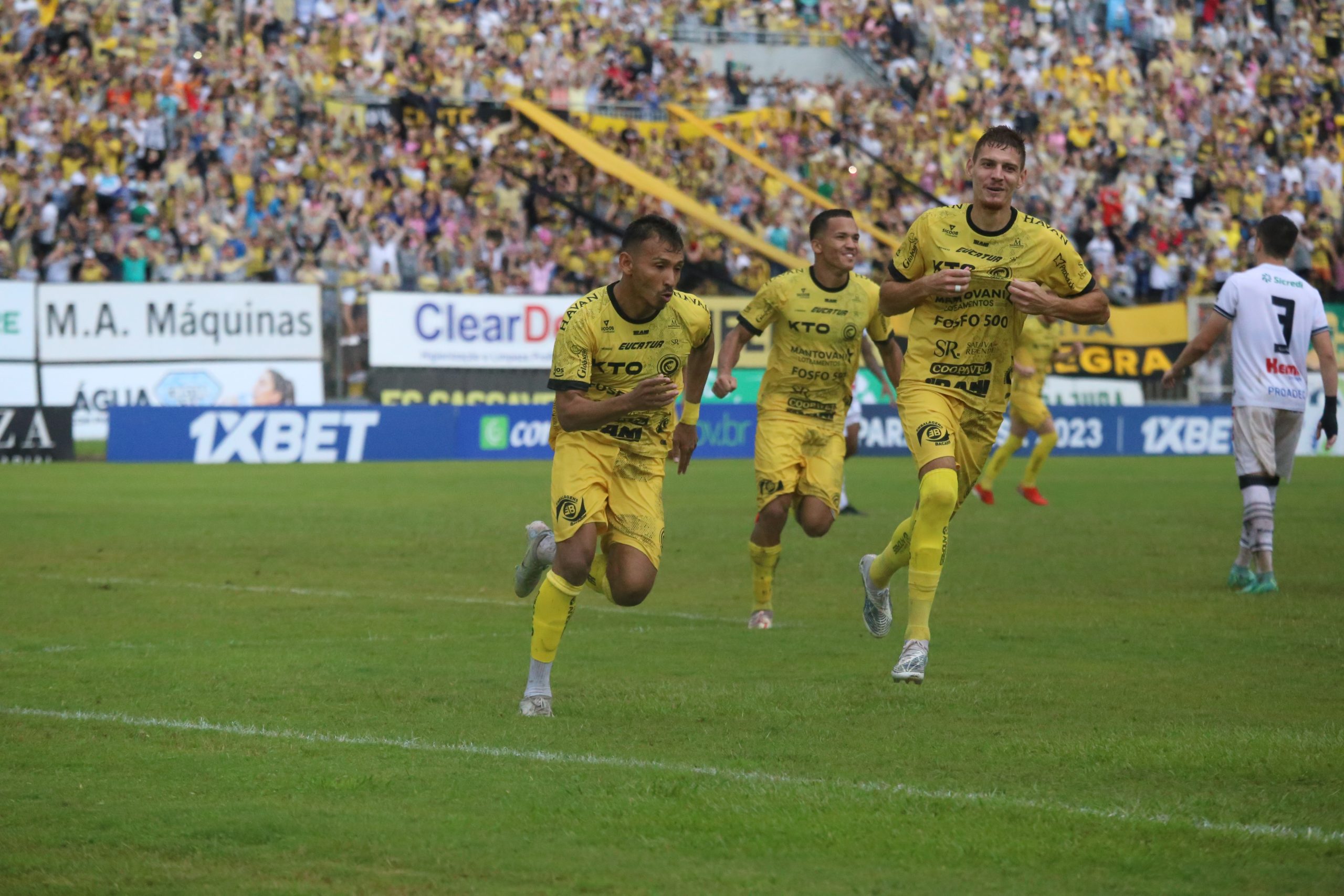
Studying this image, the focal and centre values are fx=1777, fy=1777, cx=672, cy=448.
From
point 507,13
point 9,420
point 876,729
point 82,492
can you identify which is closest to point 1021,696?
point 876,729

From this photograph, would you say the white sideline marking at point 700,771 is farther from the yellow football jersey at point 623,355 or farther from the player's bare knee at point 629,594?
the yellow football jersey at point 623,355

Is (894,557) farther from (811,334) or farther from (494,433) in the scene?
(494,433)

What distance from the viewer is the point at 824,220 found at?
11094mm

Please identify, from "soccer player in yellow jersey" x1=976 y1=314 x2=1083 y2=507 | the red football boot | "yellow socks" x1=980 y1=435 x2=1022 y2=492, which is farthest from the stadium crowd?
the red football boot

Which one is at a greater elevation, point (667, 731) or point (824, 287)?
point (824, 287)

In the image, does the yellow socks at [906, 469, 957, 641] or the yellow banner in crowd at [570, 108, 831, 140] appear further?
the yellow banner in crowd at [570, 108, 831, 140]

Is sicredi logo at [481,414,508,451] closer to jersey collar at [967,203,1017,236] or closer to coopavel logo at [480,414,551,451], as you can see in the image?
coopavel logo at [480,414,551,451]

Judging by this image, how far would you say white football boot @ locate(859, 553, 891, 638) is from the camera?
9422 mm

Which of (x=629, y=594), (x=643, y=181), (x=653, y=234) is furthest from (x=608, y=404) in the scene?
(x=643, y=181)

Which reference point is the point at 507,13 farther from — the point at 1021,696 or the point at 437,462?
the point at 1021,696

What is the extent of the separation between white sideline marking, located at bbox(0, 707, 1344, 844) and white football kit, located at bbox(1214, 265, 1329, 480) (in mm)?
7229

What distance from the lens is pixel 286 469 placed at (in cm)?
2688

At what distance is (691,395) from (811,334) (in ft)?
8.07

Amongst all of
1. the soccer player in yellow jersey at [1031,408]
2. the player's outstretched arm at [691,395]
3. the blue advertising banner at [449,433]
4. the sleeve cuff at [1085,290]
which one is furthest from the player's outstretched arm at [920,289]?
the blue advertising banner at [449,433]
